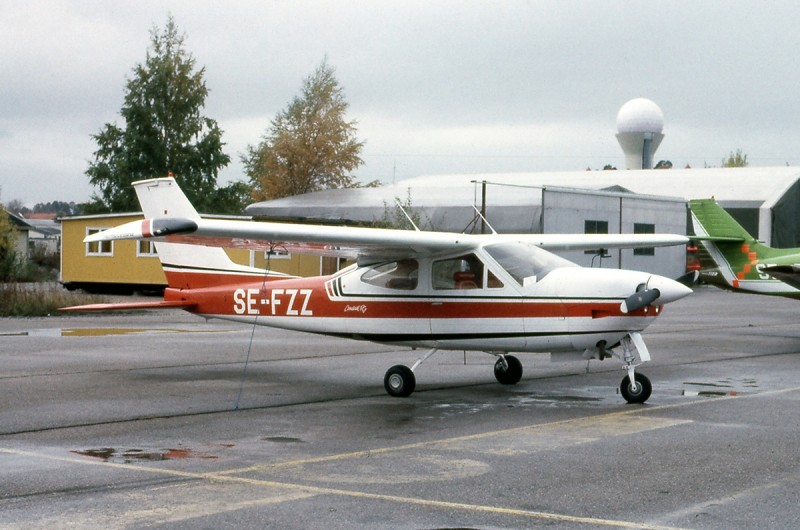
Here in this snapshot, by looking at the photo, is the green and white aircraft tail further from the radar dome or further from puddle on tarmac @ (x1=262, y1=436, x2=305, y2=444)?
the radar dome

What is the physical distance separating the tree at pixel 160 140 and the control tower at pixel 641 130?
28271 millimetres

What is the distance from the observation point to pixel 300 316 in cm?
1417

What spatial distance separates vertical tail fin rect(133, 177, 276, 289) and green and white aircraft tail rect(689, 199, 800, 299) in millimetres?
11239

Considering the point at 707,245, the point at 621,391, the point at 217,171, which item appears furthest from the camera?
the point at 217,171

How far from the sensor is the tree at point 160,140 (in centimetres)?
5938

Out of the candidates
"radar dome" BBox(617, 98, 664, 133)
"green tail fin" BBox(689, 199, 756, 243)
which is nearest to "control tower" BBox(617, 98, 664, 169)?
"radar dome" BBox(617, 98, 664, 133)

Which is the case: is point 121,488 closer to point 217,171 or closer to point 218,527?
point 218,527

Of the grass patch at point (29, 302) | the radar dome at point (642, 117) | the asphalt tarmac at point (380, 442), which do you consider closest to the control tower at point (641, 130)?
the radar dome at point (642, 117)

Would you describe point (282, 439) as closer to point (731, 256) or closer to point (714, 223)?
point (731, 256)

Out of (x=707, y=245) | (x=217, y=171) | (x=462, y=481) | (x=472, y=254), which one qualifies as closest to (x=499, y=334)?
(x=472, y=254)

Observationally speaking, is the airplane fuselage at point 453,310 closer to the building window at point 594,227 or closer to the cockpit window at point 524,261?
the cockpit window at point 524,261

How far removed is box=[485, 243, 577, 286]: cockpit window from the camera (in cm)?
1277

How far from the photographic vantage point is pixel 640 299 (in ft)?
38.4

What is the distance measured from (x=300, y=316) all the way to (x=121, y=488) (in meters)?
6.81
